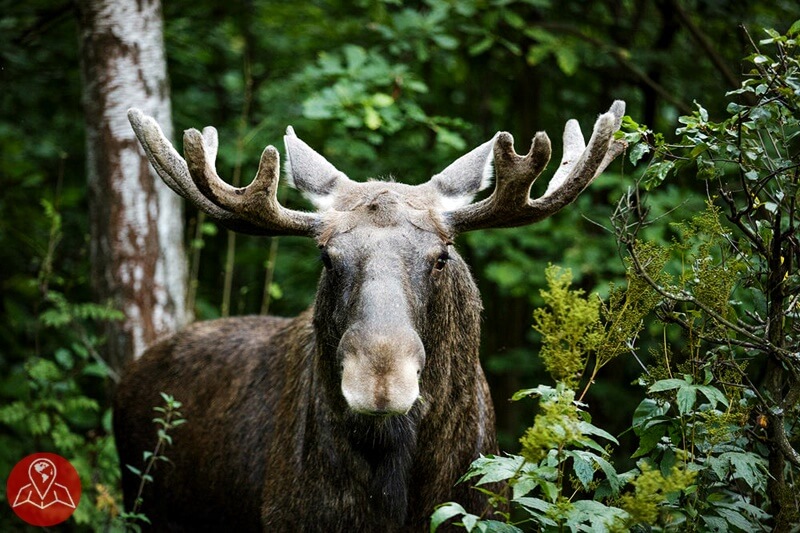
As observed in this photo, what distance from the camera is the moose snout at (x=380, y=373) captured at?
10.3 feet

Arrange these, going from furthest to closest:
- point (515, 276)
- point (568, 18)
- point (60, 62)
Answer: point (568, 18), point (60, 62), point (515, 276)

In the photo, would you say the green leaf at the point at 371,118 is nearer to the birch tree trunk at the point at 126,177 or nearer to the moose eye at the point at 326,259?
the birch tree trunk at the point at 126,177

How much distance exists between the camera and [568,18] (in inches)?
355

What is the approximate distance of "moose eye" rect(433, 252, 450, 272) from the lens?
371 cm

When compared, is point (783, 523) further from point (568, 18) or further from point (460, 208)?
point (568, 18)

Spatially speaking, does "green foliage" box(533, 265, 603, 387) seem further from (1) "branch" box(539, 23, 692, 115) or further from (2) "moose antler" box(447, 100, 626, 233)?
(1) "branch" box(539, 23, 692, 115)

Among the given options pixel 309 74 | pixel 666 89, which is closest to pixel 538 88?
pixel 666 89

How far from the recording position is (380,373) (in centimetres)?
316

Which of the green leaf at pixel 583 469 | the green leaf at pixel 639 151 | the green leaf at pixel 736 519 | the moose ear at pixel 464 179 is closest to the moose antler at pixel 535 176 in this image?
the green leaf at pixel 639 151

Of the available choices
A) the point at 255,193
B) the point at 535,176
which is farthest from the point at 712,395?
the point at 255,193

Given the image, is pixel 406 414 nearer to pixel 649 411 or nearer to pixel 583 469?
pixel 583 469

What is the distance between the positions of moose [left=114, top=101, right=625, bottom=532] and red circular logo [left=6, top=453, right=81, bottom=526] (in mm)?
915

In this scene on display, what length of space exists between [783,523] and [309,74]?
16.6ft

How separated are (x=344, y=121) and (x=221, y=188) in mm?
2865
